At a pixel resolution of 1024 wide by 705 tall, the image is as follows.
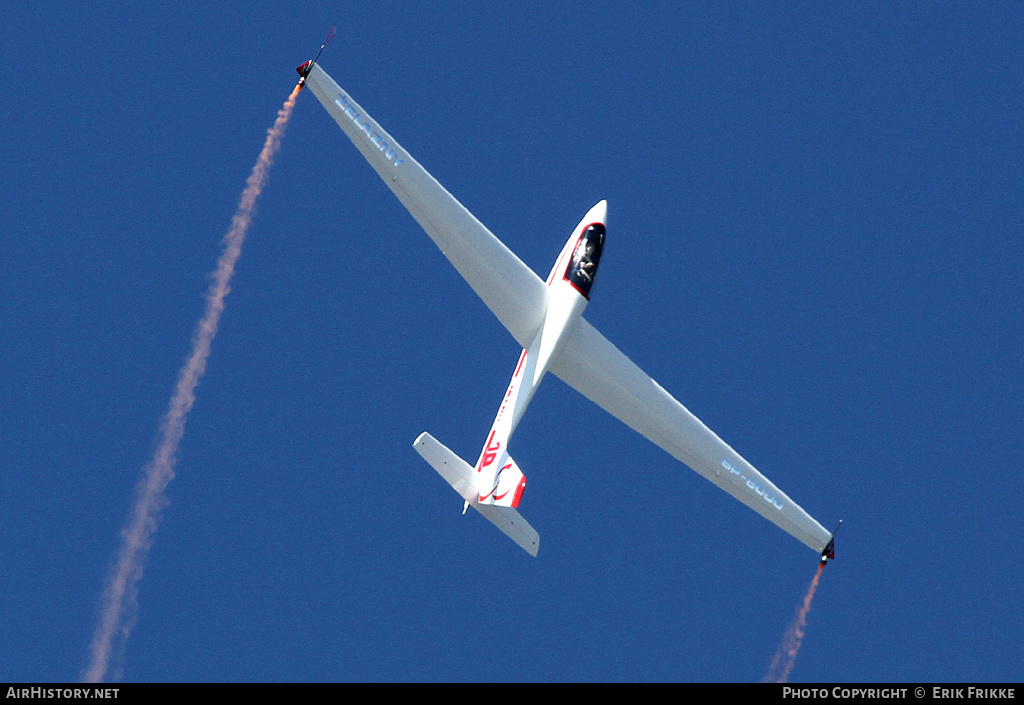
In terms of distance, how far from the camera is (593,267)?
117ft

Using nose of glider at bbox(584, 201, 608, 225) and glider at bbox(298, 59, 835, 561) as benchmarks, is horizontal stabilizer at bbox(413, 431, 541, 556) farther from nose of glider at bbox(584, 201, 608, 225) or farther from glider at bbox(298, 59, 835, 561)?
nose of glider at bbox(584, 201, 608, 225)

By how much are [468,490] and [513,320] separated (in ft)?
15.0

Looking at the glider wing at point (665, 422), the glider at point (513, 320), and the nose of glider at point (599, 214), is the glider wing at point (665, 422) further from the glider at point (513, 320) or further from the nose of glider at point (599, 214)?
the nose of glider at point (599, 214)

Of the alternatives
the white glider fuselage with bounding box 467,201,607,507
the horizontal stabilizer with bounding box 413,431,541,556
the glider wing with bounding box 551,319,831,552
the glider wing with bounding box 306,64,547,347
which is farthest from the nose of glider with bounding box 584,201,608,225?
the horizontal stabilizer with bounding box 413,431,541,556

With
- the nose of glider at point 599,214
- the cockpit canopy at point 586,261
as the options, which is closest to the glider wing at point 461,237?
the cockpit canopy at point 586,261

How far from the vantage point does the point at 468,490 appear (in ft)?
117

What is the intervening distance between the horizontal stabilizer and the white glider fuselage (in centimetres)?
29

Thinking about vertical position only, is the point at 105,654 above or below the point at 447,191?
below

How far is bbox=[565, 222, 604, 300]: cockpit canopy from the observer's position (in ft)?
116
